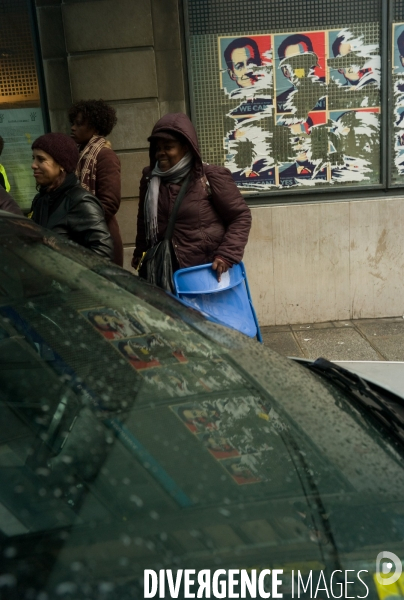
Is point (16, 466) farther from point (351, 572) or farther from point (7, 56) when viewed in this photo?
point (7, 56)

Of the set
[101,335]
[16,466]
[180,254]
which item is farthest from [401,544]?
[180,254]

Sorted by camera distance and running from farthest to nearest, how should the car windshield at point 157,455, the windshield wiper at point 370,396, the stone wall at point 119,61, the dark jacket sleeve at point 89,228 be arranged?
the stone wall at point 119,61 → the dark jacket sleeve at point 89,228 → the windshield wiper at point 370,396 → the car windshield at point 157,455

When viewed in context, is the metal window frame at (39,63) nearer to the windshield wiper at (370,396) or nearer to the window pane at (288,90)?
the window pane at (288,90)

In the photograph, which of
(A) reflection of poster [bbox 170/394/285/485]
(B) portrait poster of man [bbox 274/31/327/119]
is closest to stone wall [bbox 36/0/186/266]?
(B) portrait poster of man [bbox 274/31/327/119]

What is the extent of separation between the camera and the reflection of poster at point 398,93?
626 cm

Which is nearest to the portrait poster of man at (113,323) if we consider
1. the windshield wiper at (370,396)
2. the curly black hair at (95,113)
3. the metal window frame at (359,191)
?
the windshield wiper at (370,396)

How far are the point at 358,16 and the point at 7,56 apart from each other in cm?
309

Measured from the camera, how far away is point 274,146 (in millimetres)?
6469

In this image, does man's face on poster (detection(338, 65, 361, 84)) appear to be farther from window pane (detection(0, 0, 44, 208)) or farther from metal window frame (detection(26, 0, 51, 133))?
window pane (detection(0, 0, 44, 208))

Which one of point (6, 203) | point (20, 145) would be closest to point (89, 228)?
point (6, 203)

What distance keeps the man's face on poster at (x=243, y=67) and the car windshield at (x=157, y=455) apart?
15.0ft

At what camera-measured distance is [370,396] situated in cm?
206

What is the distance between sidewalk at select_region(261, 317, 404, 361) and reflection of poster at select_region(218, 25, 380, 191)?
1.32 meters

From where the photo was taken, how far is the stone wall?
6.04 metres
